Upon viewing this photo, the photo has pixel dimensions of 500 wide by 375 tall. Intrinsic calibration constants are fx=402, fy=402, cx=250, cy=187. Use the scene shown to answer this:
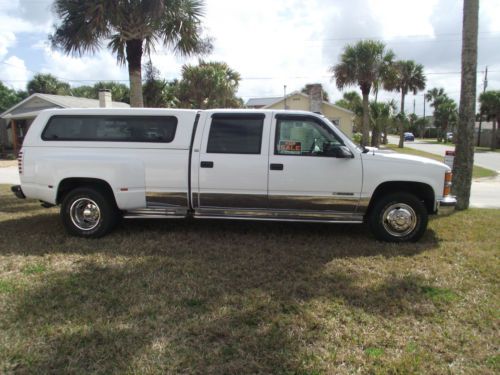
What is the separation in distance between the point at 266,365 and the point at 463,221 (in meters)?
5.62

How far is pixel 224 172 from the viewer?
18.4 ft

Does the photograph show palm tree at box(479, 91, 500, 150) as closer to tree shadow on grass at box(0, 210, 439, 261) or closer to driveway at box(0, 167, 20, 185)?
tree shadow on grass at box(0, 210, 439, 261)

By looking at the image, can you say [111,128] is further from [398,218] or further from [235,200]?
[398,218]

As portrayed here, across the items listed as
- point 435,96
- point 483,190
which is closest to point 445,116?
point 435,96

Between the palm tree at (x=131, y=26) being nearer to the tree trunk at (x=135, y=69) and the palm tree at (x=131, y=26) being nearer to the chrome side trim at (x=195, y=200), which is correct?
the tree trunk at (x=135, y=69)

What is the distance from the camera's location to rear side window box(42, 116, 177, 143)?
5750 mm

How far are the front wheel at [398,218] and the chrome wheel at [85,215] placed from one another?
156 inches

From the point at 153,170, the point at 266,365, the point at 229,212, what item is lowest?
the point at 266,365

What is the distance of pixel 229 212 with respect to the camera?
5711mm

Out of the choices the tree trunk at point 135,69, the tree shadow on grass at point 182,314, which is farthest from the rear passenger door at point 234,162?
the tree trunk at point 135,69

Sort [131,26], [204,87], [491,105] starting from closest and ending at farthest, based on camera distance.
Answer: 1. [131,26]
2. [204,87]
3. [491,105]

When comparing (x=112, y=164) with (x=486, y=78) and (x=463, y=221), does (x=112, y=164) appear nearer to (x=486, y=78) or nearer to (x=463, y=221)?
(x=463, y=221)

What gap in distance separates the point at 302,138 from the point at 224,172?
1.19 m

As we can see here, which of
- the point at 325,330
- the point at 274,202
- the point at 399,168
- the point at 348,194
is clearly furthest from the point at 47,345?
the point at 399,168
